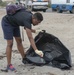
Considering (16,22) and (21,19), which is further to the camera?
(16,22)

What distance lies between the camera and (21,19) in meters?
6.93

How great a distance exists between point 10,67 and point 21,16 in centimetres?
110

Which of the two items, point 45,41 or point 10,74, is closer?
point 10,74

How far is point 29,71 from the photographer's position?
23.8 ft

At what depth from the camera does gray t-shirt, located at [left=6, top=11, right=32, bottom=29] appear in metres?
6.80

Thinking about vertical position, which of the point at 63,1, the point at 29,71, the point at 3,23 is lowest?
the point at 63,1

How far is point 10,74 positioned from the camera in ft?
23.1

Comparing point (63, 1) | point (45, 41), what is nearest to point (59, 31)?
point (45, 41)

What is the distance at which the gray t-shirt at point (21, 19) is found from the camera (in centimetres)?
680

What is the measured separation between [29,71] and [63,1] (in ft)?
83.0

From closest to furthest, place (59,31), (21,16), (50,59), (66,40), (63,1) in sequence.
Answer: (21,16)
(50,59)
(66,40)
(59,31)
(63,1)

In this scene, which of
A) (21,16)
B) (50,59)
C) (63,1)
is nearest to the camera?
(21,16)

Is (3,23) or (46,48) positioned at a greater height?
(3,23)

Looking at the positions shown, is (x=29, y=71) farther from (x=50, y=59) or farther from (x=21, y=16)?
(x=21, y=16)
